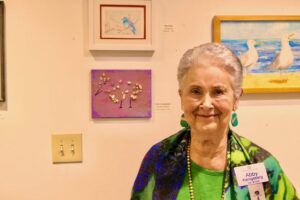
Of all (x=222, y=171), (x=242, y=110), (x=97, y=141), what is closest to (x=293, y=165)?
(x=242, y=110)

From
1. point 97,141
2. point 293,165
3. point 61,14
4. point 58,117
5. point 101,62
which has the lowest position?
point 293,165

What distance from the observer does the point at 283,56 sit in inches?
60.8

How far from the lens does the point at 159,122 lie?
152 centimetres

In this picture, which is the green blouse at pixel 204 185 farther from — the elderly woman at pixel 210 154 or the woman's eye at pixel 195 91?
the woman's eye at pixel 195 91

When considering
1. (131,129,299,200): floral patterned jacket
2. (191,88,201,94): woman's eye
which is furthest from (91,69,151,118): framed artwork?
(191,88,201,94): woman's eye

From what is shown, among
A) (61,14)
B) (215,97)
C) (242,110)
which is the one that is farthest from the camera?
(242,110)

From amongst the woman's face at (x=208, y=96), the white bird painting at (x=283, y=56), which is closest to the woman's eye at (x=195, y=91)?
the woman's face at (x=208, y=96)

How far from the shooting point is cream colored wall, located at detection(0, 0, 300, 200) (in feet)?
4.75

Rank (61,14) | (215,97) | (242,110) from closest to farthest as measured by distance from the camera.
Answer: (215,97)
(61,14)
(242,110)

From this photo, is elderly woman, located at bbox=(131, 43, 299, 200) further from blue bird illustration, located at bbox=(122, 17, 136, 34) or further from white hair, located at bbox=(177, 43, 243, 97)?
blue bird illustration, located at bbox=(122, 17, 136, 34)

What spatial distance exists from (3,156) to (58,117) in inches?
10.8

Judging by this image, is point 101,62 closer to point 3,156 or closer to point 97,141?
point 97,141

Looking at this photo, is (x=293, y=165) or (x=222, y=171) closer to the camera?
(x=222, y=171)

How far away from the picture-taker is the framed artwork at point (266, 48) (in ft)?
4.96
